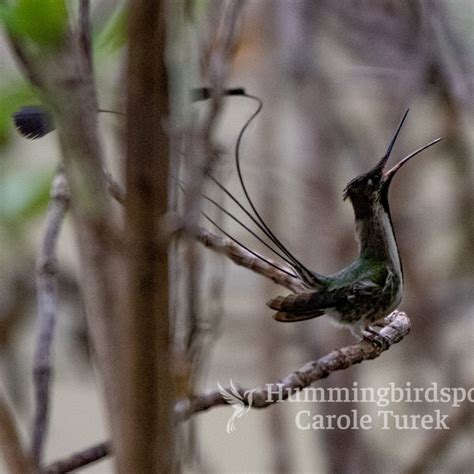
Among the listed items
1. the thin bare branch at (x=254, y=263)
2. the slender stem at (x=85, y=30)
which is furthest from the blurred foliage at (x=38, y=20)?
the thin bare branch at (x=254, y=263)

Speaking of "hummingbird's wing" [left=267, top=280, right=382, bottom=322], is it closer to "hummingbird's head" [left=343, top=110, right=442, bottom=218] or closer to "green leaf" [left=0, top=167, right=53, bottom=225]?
"hummingbird's head" [left=343, top=110, right=442, bottom=218]

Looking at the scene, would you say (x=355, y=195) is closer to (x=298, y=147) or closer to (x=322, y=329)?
(x=322, y=329)

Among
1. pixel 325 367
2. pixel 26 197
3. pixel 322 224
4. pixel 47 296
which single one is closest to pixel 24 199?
pixel 26 197

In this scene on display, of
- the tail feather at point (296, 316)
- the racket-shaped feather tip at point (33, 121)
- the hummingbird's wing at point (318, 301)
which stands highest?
the racket-shaped feather tip at point (33, 121)

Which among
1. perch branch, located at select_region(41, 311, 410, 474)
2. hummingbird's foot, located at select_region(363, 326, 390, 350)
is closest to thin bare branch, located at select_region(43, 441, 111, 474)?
perch branch, located at select_region(41, 311, 410, 474)

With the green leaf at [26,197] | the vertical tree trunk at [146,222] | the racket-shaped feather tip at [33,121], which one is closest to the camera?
Answer: the vertical tree trunk at [146,222]

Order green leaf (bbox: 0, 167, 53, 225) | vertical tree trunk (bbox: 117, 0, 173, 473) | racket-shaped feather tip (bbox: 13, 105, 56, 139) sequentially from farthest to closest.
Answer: green leaf (bbox: 0, 167, 53, 225), racket-shaped feather tip (bbox: 13, 105, 56, 139), vertical tree trunk (bbox: 117, 0, 173, 473)

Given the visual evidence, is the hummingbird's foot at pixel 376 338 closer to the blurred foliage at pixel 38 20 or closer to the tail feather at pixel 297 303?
the tail feather at pixel 297 303
